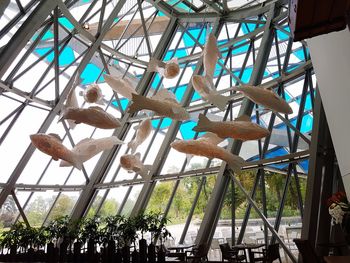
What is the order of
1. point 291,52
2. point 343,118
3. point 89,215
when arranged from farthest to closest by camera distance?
point 89,215 < point 291,52 < point 343,118

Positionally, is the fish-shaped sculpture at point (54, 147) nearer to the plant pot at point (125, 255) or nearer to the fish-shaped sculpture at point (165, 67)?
the fish-shaped sculpture at point (165, 67)

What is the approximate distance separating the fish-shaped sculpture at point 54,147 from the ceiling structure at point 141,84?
3.37 meters

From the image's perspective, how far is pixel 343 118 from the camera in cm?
364

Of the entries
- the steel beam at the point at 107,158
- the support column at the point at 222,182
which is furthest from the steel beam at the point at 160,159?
the support column at the point at 222,182

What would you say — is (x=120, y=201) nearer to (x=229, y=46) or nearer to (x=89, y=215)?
(x=89, y=215)

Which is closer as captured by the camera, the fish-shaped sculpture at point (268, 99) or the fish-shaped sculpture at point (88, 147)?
the fish-shaped sculpture at point (268, 99)

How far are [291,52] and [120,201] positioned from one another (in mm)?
7925

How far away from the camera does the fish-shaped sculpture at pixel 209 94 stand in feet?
12.0

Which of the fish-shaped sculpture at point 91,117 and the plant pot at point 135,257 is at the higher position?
the fish-shaped sculpture at point 91,117

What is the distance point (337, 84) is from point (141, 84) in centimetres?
A: 964

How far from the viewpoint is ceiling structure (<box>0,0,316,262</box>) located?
8.36m

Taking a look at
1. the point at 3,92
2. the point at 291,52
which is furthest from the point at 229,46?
the point at 3,92

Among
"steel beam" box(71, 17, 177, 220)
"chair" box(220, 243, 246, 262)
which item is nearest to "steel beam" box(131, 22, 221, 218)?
"steel beam" box(71, 17, 177, 220)

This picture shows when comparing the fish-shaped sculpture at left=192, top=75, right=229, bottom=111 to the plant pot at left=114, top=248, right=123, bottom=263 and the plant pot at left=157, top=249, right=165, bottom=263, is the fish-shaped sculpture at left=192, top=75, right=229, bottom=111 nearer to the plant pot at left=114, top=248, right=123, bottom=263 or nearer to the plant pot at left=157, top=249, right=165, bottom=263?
the plant pot at left=157, top=249, right=165, bottom=263
